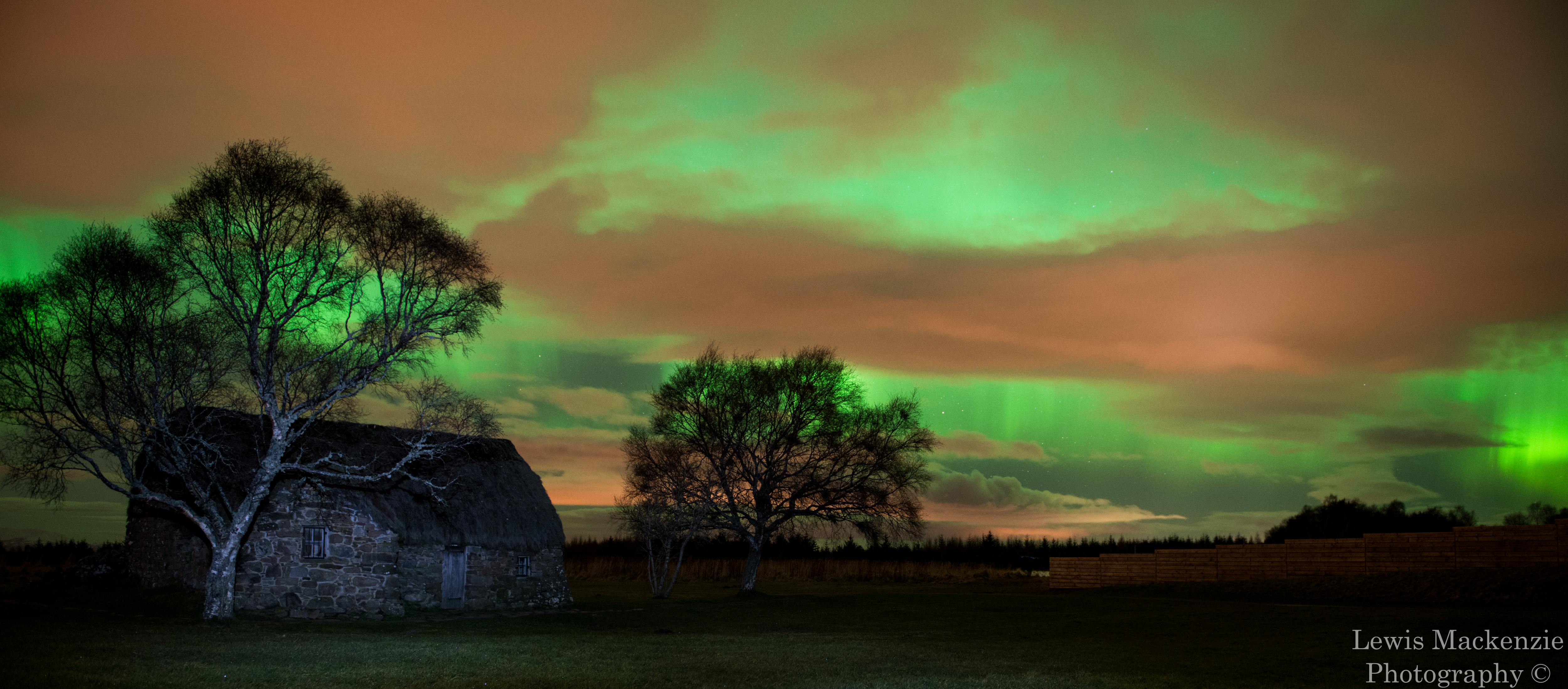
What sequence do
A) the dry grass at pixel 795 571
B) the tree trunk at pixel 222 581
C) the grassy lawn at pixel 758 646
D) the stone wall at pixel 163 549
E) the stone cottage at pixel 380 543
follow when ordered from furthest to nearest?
the dry grass at pixel 795 571 → the stone wall at pixel 163 549 → the stone cottage at pixel 380 543 → the tree trunk at pixel 222 581 → the grassy lawn at pixel 758 646

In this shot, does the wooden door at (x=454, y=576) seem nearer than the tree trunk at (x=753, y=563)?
Yes

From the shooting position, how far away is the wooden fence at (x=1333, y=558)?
Result: 29562 millimetres

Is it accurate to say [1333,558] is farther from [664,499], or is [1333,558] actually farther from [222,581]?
[222,581]

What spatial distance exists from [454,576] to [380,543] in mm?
3184

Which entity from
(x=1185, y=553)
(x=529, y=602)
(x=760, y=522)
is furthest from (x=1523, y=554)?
(x=529, y=602)

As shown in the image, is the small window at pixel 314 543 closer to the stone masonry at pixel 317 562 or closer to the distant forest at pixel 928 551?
the stone masonry at pixel 317 562

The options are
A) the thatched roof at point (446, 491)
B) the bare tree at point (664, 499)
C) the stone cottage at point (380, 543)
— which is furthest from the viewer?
the bare tree at point (664, 499)

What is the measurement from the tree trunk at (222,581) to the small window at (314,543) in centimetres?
252

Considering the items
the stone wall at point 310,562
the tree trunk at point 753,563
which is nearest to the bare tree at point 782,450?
the tree trunk at point 753,563

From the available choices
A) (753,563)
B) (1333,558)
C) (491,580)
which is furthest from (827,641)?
(753,563)

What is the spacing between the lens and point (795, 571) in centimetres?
6138

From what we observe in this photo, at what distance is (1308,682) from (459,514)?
27.5 meters

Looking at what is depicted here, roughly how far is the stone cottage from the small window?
31 mm

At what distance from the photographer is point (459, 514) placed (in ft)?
112
